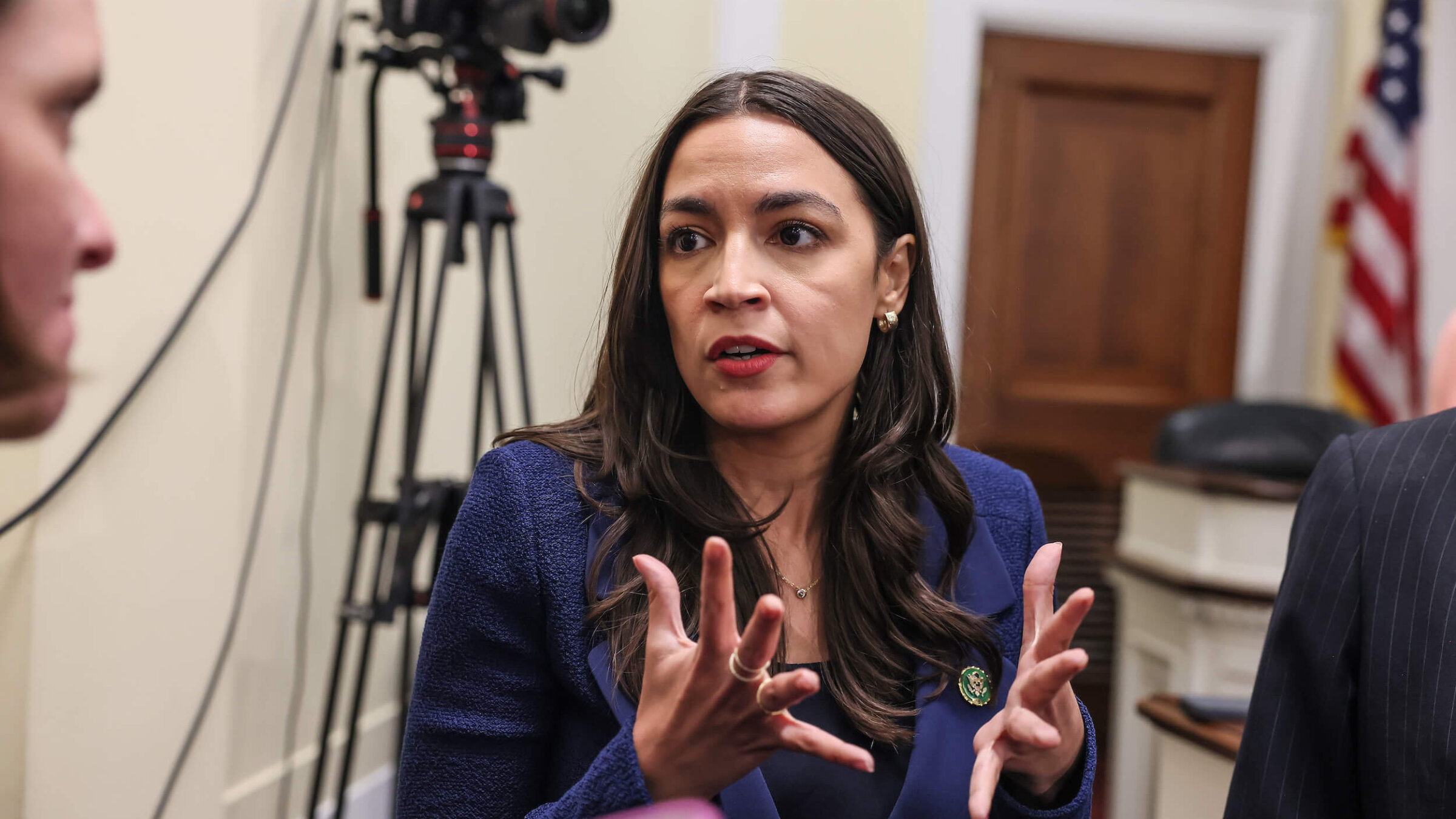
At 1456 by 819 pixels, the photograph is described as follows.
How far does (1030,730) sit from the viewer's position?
83 centimetres

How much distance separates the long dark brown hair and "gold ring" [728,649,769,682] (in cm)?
28

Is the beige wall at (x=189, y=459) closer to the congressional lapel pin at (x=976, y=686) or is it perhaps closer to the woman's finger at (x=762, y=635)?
the congressional lapel pin at (x=976, y=686)

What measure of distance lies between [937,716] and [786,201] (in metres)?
0.49

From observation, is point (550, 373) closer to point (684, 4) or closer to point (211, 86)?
point (684, 4)

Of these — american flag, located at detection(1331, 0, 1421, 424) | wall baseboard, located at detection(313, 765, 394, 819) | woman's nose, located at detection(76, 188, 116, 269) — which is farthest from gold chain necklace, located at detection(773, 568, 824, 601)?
american flag, located at detection(1331, 0, 1421, 424)

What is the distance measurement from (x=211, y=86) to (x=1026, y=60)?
2590 millimetres

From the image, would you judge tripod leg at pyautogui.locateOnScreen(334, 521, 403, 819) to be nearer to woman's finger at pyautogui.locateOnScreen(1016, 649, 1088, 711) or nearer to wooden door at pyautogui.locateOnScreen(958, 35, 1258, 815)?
woman's finger at pyautogui.locateOnScreen(1016, 649, 1088, 711)

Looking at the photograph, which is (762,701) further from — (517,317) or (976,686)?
(517,317)

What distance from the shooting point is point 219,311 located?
1.74 meters

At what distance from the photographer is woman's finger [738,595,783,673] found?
27.2 inches

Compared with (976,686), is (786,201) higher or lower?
higher

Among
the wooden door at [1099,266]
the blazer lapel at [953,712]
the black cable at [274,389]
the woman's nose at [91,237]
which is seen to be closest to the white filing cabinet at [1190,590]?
the wooden door at [1099,266]

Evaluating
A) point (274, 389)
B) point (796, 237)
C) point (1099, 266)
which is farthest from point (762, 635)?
point (1099, 266)

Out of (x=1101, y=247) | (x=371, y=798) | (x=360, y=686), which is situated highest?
(x=1101, y=247)
